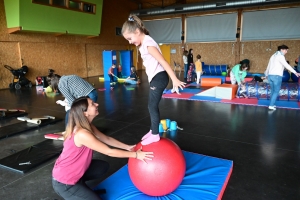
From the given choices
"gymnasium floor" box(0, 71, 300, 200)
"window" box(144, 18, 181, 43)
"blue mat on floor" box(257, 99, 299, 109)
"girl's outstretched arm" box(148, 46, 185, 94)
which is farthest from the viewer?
"window" box(144, 18, 181, 43)

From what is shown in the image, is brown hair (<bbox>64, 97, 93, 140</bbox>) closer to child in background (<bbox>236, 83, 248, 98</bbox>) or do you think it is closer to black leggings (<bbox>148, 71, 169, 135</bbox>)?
black leggings (<bbox>148, 71, 169, 135</bbox>)

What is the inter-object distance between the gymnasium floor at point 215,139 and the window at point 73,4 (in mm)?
5649

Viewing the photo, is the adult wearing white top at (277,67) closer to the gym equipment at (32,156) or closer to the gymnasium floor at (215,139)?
the gymnasium floor at (215,139)

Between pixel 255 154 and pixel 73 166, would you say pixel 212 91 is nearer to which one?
pixel 255 154

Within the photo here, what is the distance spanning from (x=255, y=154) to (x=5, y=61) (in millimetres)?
11316

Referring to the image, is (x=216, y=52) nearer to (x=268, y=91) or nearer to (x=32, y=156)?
(x=268, y=91)

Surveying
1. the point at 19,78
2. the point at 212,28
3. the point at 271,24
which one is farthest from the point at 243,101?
the point at 212,28

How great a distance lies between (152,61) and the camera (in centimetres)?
Answer: 249

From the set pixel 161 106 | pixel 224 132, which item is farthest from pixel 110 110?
pixel 224 132

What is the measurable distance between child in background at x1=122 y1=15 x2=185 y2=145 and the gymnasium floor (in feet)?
3.72

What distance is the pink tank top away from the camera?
2.06 m

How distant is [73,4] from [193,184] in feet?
40.7

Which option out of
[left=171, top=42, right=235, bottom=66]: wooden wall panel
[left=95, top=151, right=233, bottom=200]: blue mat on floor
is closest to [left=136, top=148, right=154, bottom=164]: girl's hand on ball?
[left=95, top=151, right=233, bottom=200]: blue mat on floor

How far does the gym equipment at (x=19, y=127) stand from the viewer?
448 cm
